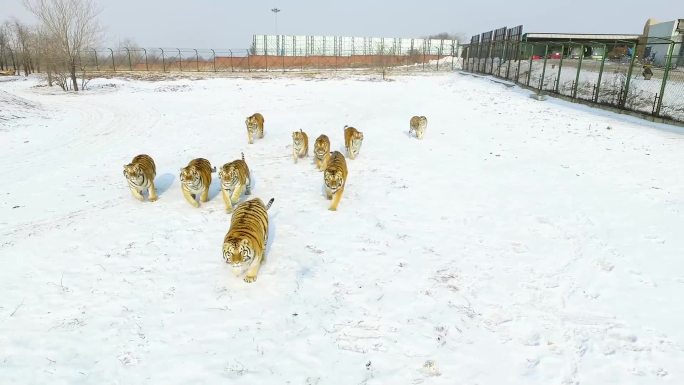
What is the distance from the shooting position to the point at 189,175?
711 cm

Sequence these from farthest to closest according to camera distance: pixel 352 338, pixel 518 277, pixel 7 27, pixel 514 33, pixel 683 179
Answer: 1. pixel 7 27
2. pixel 514 33
3. pixel 683 179
4. pixel 518 277
5. pixel 352 338

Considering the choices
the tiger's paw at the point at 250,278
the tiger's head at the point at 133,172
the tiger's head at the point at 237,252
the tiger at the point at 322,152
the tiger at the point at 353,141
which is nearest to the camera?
the tiger's head at the point at 237,252

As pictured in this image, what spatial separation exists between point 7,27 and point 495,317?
6005cm

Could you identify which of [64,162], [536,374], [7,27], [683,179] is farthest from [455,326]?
[7,27]

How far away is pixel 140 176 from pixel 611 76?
19326 mm

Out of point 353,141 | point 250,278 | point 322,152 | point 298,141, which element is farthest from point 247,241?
point 353,141

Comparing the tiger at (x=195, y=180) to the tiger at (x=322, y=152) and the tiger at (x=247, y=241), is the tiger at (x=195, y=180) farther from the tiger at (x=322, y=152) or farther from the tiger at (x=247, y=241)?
the tiger at (x=322, y=152)

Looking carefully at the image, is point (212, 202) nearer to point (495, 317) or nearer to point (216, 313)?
point (216, 313)

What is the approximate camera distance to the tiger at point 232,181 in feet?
23.2

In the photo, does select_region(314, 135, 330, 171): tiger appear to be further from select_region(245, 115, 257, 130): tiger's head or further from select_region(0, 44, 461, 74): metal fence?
select_region(0, 44, 461, 74): metal fence

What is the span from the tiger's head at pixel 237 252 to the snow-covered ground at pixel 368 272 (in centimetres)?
50

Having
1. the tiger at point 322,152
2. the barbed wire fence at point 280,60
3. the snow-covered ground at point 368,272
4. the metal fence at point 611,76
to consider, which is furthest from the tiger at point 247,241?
the barbed wire fence at point 280,60

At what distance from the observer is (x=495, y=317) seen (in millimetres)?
4656

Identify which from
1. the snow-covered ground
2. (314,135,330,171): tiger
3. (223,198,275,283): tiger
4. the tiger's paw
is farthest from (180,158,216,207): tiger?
(314,135,330,171): tiger
